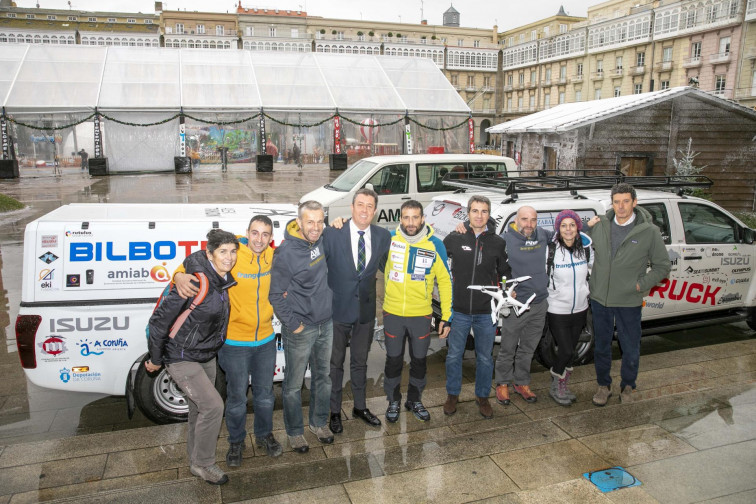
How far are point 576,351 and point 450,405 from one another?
6.01 feet

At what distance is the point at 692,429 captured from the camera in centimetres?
475

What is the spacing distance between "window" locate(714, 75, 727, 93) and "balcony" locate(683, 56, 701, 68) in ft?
9.96

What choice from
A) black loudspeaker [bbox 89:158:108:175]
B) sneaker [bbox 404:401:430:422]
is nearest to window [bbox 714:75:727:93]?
black loudspeaker [bbox 89:158:108:175]

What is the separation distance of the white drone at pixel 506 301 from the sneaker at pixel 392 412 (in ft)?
3.82

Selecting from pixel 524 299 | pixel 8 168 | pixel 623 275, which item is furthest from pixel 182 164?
pixel 623 275

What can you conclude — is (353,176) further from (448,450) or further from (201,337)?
Result: (201,337)

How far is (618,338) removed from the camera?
530 cm

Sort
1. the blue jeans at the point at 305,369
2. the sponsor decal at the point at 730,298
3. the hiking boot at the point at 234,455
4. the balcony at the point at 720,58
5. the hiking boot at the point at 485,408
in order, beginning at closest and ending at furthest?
the hiking boot at the point at 234,455 → the blue jeans at the point at 305,369 → the hiking boot at the point at 485,408 → the sponsor decal at the point at 730,298 → the balcony at the point at 720,58

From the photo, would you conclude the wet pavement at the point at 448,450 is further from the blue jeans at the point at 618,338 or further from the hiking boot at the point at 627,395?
the blue jeans at the point at 618,338

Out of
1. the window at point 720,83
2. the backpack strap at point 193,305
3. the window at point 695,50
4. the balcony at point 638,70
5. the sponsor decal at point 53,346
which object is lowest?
the sponsor decal at point 53,346

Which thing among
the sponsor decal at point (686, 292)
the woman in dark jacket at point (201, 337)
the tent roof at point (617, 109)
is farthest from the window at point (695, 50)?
the woman in dark jacket at point (201, 337)

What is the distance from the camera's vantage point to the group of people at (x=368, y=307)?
3.83m

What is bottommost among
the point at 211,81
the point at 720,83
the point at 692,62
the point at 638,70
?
the point at 211,81

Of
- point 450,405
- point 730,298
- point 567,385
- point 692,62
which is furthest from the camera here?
point 692,62
